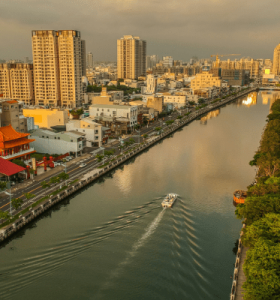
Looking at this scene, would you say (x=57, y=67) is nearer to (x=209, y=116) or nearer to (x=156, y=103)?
(x=156, y=103)

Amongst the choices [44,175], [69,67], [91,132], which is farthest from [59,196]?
[69,67]

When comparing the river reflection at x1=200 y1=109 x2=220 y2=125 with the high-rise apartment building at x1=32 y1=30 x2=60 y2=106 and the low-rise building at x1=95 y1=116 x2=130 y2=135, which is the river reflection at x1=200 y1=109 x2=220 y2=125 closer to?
the low-rise building at x1=95 y1=116 x2=130 y2=135

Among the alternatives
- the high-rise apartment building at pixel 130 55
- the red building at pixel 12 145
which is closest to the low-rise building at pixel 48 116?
the red building at pixel 12 145

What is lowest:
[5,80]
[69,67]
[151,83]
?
[151,83]

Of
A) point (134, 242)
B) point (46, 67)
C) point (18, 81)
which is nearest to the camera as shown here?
point (134, 242)

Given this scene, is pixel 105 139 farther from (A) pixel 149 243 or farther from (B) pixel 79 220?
(A) pixel 149 243

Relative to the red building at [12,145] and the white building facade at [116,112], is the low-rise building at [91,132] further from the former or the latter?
the white building facade at [116,112]

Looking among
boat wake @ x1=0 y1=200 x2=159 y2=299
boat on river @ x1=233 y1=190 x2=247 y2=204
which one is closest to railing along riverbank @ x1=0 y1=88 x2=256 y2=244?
boat wake @ x1=0 y1=200 x2=159 y2=299
